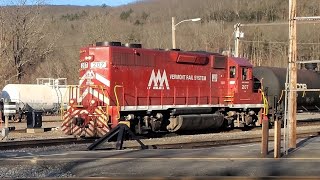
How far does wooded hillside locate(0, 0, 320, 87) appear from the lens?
52.9 metres

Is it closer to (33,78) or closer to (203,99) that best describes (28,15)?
(33,78)

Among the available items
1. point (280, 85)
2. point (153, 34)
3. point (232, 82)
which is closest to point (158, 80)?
point (232, 82)

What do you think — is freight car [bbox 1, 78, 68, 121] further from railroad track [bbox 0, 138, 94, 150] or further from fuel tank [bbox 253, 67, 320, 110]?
railroad track [bbox 0, 138, 94, 150]

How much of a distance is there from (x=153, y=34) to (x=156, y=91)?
71576 millimetres

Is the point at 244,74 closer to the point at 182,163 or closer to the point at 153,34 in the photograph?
the point at 182,163

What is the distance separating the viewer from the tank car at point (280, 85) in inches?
1152

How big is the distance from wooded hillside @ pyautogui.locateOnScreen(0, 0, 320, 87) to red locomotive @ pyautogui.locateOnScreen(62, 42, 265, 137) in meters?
5.41

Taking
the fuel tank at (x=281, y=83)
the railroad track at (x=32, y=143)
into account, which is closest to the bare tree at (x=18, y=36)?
the fuel tank at (x=281, y=83)

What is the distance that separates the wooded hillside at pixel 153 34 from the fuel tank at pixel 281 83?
3890 millimetres

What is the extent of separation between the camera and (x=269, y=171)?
31.8ft

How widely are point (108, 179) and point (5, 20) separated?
1963 inches

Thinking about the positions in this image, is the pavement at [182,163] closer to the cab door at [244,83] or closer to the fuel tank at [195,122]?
the fuel tank at [195,122]

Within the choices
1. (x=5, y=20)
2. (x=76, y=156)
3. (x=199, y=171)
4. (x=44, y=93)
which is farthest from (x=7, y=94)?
(x=199, y=171)

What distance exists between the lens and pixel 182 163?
1067 cm
